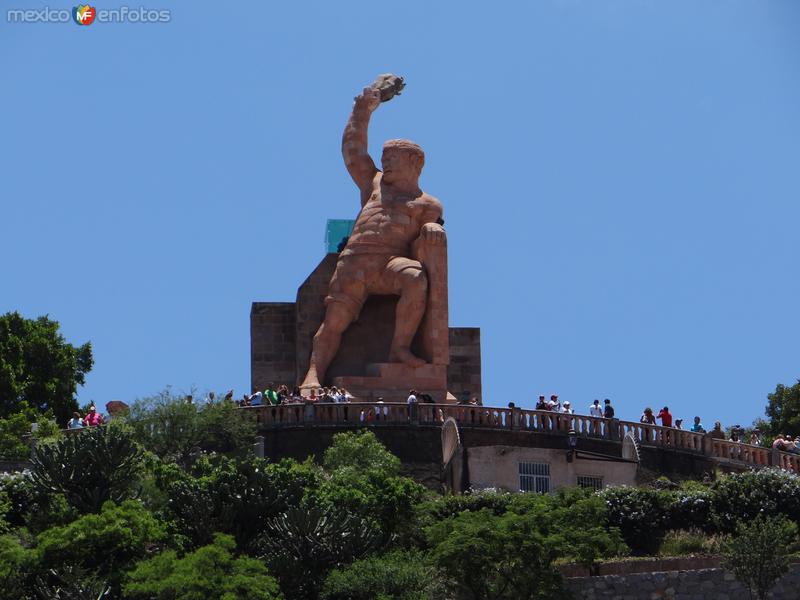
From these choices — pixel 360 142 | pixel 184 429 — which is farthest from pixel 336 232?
pixel 184 429

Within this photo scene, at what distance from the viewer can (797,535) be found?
55156 mm

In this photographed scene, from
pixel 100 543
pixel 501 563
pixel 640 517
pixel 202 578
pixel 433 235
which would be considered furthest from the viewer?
pixel 433 235

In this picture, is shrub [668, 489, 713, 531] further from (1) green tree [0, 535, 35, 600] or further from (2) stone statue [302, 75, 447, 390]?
(1) green tree [0, 535, 35, 600]

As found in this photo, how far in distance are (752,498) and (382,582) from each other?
10871 mm

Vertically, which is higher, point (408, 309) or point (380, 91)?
point (380, 91)

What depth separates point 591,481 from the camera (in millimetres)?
59938

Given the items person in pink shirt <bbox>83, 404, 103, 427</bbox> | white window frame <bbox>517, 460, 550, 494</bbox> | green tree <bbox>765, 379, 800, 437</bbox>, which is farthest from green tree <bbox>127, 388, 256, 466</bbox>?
green tree <bbox>765, 379, 800, 437</bbox>

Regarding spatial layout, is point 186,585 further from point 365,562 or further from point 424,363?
point 424,363

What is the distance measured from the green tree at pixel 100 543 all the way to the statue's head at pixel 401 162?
22.9m

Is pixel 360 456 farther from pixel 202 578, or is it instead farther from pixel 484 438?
pixel 202 578

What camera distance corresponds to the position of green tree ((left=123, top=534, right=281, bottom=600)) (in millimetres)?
48031

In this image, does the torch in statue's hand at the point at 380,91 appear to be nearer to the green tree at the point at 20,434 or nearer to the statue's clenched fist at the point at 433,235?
A: the statue's clenched fist at the point at 433,235

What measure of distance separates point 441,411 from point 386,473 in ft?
27.8

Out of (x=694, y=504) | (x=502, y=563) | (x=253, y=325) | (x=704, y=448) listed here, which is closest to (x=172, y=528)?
(x=502, y=563)
